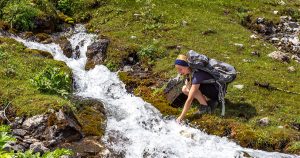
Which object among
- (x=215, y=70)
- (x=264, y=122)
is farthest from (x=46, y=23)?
(x=264, y=122)

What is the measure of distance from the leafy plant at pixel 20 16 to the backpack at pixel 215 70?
437 inches

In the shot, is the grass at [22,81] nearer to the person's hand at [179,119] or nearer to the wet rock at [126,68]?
the wet rock at [126,68]

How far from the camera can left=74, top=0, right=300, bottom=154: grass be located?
1494 centimetres

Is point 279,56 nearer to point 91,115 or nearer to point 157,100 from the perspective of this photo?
point 157,100

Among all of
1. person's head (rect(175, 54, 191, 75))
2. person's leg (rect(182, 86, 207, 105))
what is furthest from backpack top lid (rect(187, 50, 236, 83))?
person's leg (rect(182, 86, 207, 105))

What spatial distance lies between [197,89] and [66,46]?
358 inches

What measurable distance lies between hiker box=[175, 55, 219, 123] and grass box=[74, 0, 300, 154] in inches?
21.9

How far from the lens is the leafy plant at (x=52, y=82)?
49.9 feet

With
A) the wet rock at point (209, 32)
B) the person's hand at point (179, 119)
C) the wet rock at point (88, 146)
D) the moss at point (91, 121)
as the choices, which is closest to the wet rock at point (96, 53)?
the moss at point (91, 121)

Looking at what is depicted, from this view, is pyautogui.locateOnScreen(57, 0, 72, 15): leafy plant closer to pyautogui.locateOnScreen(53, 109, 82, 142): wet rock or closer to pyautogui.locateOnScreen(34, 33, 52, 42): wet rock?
pyautogui.locateOnScreen(34, 33, 52, 42): wet rock

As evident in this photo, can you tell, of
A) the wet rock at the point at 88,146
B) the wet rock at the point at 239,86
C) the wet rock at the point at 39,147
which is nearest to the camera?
the wet rock at the point at 39,147

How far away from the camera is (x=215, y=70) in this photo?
15.3 m

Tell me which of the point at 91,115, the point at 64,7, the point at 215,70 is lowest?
the point at 64,7

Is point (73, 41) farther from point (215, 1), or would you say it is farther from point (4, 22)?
point (215, 1)
